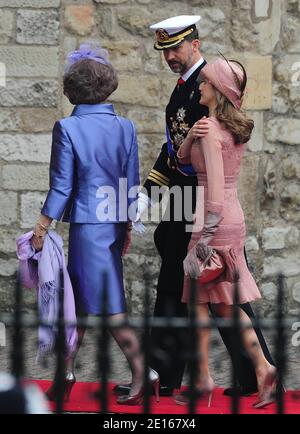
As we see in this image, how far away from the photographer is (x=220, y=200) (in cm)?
568

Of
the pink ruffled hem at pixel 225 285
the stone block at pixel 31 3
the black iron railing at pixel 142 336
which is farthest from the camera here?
the stone block at pixel 31 3

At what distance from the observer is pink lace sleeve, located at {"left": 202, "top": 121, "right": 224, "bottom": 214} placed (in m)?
5.66

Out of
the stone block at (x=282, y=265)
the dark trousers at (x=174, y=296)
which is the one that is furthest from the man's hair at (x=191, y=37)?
the stone block at (x=282, y=265)

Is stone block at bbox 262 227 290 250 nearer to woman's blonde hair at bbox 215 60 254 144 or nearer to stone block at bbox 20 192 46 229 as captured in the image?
stone block at bbox 20 192 46 229

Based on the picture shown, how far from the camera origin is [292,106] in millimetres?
8508

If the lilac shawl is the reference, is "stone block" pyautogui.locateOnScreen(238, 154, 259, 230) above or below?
above

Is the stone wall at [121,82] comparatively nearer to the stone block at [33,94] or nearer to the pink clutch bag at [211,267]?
the stone block at [33,94]

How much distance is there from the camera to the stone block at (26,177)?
8273 millimetres

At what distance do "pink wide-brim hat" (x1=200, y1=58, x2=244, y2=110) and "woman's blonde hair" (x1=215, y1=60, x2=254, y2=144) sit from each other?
23mm

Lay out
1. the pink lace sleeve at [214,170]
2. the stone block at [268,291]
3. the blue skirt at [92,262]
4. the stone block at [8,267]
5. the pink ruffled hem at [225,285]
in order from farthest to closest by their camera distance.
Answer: the stone block at [268,291] < the stone block at [8,267] < the blue skirt at [92,262] < the pink ruffled hem at [225,285] < the pink lace sleeve at [214,170]

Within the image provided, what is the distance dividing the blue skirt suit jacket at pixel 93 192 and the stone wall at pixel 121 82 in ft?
7.64

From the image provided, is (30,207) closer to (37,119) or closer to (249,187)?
(37,119)

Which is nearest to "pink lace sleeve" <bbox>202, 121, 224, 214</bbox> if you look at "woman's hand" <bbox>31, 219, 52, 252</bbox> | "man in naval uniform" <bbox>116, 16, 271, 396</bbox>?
"man in naval uniform" <bbox>116, 16, 271, 396</bbox>

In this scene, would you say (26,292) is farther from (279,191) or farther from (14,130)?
(279,191)
